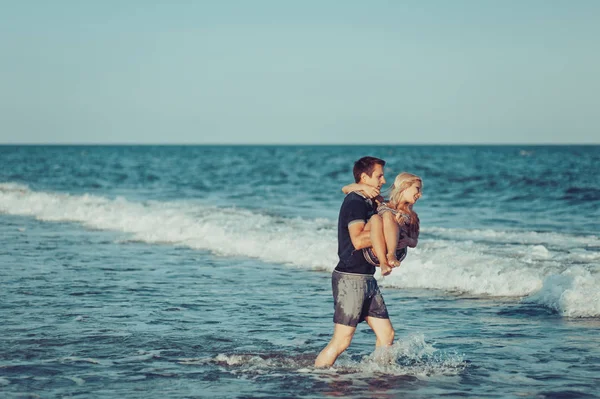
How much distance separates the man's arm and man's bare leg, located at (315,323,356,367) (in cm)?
82

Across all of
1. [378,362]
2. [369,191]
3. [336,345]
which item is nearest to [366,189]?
A: [369,191]

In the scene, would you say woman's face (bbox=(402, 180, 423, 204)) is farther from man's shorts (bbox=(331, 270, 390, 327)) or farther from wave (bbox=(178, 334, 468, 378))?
wave (bbox=(178, 334, 468, 378))

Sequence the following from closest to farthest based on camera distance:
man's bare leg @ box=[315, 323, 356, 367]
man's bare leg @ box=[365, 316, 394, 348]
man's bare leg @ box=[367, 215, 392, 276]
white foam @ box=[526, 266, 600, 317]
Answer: man's bare leg @ box=[367, 215, 392, 276]
man's bare leg @ box=[315, 323, 356, 367]
man's bare leg @ box=[365, 316, 394, 348]
white foam @ box=[526, 266, 600, 317]

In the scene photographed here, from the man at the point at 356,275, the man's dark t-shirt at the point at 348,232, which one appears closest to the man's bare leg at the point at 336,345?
the man at the point at 356,275

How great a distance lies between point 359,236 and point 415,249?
928 centimetres

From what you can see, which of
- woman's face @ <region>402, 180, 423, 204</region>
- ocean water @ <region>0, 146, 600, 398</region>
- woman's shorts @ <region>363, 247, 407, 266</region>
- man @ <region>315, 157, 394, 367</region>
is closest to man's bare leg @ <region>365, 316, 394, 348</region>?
man @ <region>315, 157, 394, 367</region>

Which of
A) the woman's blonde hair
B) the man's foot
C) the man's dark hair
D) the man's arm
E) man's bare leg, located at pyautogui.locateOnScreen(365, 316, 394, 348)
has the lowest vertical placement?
man's bare leg, located at pyautogui.locateOnScreen(365, 316, 394, 348)

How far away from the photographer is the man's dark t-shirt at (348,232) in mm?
6469

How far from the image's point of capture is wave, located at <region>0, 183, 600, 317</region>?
1155 cm

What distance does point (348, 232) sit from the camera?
6605 millimetres

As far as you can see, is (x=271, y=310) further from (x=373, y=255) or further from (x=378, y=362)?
(x=373, y=255)

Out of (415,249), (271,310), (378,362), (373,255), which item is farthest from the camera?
(415,249)

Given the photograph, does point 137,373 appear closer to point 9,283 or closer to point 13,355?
point 13,355

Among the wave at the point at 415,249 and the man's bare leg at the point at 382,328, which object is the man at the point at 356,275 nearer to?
the man's bare leg at the point at 382,328
